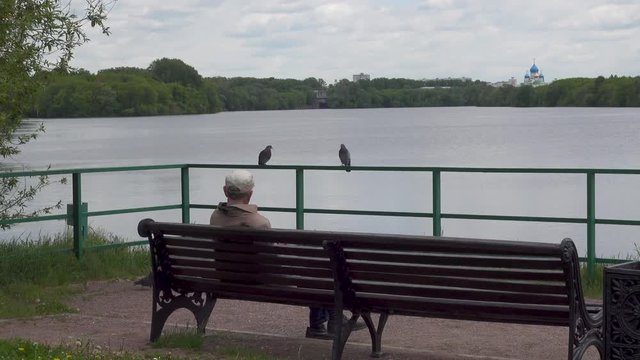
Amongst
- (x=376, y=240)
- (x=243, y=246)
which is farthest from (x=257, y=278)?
(x=376, y=240)

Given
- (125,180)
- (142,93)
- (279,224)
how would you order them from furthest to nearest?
(142,93)
(125,180)
(279,224)

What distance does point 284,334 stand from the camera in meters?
8.21

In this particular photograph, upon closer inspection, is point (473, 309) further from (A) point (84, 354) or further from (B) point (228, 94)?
(B) point (228, 94)

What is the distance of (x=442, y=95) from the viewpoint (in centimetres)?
7644

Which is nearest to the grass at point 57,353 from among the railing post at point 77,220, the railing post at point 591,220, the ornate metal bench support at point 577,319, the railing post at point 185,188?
the ornate metal bench support at point 577,319

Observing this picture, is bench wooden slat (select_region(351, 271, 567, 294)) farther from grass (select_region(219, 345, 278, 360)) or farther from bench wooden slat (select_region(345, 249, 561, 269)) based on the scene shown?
grass (select_region(219, 345, 278, 360))

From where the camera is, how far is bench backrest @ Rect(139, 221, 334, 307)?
696 centimetres

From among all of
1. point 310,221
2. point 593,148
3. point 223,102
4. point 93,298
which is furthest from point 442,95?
point 93,298

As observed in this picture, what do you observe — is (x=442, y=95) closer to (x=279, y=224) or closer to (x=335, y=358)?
(x=279, y=224)

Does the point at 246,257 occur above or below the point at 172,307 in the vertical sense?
above

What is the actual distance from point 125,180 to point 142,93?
15.1 metres

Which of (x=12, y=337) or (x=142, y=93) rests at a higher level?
(x=142, y=93)

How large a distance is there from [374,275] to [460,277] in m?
0.54

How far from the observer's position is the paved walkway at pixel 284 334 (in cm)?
741
